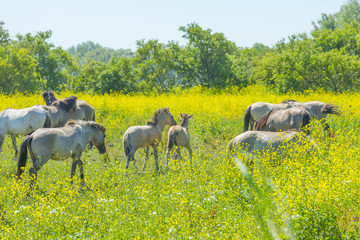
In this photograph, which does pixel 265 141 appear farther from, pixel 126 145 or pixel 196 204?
pixel 126 145

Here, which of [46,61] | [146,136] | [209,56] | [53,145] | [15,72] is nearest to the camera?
[53,145]

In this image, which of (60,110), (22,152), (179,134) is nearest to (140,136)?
(179,134)

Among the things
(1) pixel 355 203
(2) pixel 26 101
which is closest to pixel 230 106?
(2) pixel 26 101

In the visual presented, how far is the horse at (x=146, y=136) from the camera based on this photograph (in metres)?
10.9

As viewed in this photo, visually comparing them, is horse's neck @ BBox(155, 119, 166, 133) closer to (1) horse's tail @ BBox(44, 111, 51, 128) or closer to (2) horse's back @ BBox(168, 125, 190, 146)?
(2) horse's back @ BBox(168, 125, 190, 146)

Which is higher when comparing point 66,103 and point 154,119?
point 66,103

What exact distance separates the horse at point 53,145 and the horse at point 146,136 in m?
1.15

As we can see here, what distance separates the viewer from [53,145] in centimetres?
920

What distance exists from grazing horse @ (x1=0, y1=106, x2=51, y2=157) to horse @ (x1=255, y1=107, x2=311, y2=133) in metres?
6.85

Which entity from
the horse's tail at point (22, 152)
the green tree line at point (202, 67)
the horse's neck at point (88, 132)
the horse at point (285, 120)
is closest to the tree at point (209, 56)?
the green tree line at point (202, 67)

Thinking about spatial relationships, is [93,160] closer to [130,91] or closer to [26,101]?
[26,101]

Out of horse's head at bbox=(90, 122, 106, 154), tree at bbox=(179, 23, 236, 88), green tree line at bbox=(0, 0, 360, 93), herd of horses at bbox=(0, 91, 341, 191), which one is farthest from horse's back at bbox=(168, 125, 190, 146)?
tree at bbox=(179, 23, 236, 88)

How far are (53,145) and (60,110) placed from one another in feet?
16.3

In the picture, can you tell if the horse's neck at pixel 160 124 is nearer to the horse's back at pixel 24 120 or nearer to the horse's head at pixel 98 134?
the horse's head at pixel 98 134
